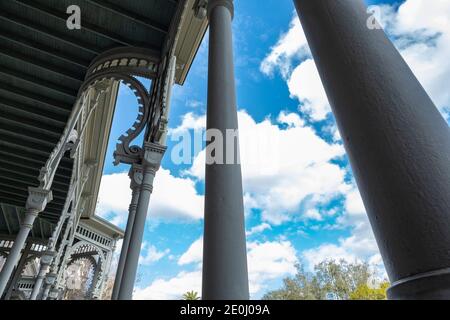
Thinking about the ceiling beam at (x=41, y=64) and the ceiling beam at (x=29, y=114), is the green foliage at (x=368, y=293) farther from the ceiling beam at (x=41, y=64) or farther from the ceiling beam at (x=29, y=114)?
the ceiling beam at (x=29, y=114)

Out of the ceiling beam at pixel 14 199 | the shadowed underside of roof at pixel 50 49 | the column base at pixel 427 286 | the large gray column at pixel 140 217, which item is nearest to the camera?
the column base at pixel 427 286

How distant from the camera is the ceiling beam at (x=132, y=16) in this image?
6.86 metres

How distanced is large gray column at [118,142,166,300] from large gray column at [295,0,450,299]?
443 cm

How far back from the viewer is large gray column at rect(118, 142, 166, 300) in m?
4.52

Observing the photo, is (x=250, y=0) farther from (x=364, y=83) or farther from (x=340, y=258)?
(x=340, y=258)

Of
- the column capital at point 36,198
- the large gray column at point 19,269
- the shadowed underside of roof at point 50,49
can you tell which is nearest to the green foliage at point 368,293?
the shadowed underside of roof at point 50,49

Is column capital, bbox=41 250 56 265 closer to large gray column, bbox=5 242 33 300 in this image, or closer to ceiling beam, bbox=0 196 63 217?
ceiling beam, bbox=0 196 63 217

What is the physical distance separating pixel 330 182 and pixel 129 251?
21.6 metres

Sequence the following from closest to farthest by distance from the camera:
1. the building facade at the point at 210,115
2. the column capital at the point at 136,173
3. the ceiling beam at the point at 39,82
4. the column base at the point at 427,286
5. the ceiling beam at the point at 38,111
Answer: the column base at the point at 427,286 < the building facade at the point at 210,115 < the column capital at the point at 136,173 < the ceiling beam at the point at 39,82 < the ceiling beam at the point at 38,111

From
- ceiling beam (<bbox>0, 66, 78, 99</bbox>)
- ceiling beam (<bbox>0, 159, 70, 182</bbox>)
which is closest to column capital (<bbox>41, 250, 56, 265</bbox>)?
ceiling beam (<bbox>0, 159, 70, 182</bbox>)

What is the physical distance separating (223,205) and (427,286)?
1296 mm

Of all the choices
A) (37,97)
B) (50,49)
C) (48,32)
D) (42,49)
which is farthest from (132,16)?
(37,97)

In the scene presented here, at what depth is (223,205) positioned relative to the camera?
1.94 metres

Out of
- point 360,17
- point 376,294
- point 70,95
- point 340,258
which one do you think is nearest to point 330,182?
point 340,258
